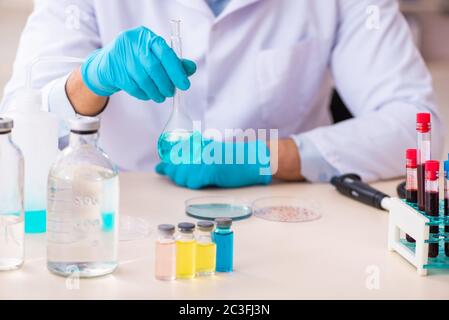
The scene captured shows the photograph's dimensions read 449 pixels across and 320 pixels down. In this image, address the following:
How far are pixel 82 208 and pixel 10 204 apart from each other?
157 mm

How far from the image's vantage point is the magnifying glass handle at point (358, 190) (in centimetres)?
163

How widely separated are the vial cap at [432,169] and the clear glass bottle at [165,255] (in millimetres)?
446

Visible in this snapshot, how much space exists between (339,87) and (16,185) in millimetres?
1228

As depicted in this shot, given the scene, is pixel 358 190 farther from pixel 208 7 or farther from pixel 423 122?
pixel 208 7

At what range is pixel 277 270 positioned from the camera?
127 centimetres

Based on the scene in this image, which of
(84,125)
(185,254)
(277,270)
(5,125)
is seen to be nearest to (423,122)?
(277,270)

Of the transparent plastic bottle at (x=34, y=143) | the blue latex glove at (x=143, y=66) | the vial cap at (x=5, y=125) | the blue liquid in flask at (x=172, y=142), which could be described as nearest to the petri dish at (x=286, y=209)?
the blue liquid in flask at (x=172, y=142)

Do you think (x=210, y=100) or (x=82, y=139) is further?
(x=210, y=100)

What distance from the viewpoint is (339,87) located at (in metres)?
2.24

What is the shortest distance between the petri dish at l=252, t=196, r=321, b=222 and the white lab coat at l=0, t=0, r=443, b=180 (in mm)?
376

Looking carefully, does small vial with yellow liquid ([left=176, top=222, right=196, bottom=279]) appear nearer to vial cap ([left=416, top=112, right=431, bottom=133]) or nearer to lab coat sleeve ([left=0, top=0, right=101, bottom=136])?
vial cap ([left=416, top=112, right=431, bottom=133])

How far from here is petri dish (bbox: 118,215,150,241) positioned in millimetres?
1417

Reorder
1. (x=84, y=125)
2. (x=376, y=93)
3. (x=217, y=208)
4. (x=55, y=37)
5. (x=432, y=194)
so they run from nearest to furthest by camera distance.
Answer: (x=84, y=125) < (x=432, y=194) < (x=217, y=208) < (x=55, y=37) < (x=376, y=93)
